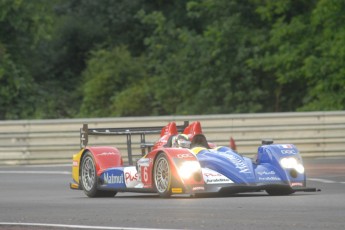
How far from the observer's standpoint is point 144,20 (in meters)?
40.8

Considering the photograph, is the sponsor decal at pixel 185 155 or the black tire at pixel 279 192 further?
the black tire at pixel 279 192

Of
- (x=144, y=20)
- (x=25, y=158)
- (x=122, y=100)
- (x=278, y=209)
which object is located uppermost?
(x=144, y=20)

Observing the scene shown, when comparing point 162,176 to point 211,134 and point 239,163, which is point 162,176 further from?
point 211,134

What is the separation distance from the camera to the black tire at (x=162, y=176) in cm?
1580

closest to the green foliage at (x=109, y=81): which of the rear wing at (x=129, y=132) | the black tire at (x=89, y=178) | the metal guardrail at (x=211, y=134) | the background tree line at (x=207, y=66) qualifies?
the background tree line at (x=207, y=66)

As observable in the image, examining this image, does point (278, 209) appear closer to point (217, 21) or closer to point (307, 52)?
point (307, 52)

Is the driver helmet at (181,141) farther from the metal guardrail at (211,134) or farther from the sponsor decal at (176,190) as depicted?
the metal guardrail at (211,134)

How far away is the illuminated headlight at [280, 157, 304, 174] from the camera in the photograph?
1584 cm

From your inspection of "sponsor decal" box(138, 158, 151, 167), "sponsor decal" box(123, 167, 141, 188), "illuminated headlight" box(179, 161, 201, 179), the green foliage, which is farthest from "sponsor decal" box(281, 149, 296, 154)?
the green foliage

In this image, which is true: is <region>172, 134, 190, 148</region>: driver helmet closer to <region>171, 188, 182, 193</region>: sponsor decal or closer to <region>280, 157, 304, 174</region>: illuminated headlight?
<region>171, 188, 182, 193</region>: sponsor decal

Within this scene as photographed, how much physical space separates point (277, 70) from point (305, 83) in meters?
1.70

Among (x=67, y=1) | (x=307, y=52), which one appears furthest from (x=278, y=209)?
(x=67, y=1)

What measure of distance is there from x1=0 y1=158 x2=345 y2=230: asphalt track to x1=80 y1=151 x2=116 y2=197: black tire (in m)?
0.18

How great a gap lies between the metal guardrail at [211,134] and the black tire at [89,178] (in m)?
8.31
